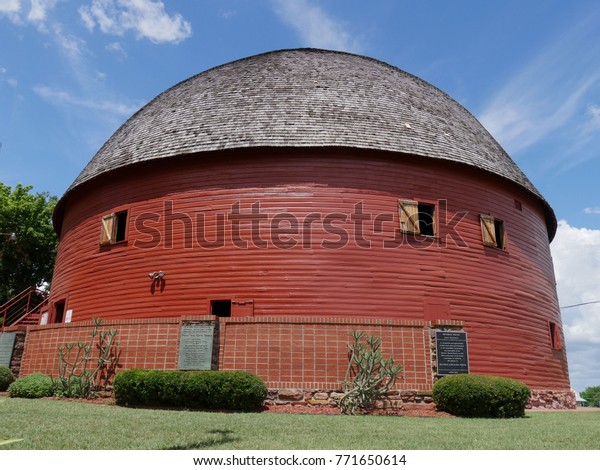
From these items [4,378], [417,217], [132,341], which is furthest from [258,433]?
[4,378]

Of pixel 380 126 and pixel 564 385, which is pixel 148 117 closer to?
pixel 380 126

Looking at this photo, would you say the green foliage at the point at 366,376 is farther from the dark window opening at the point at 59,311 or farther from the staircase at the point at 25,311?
the staircase at the point at 25,311

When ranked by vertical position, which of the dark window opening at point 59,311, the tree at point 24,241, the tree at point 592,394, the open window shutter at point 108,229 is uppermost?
the tree at point 24,241

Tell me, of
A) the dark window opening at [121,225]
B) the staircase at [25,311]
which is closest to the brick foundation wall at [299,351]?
the dark window opening at [121,225]

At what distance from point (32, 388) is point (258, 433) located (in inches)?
325

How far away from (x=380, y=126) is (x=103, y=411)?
1143 cm

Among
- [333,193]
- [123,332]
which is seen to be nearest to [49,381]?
[123,332]

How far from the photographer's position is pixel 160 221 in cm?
1598

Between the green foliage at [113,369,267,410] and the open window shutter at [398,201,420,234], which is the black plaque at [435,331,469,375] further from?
the green foliage at [113,369,267,410]

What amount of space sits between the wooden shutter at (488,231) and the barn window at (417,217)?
1.68 meters

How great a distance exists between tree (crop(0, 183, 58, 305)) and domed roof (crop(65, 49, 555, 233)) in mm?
13416

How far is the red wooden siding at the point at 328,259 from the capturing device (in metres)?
14.4

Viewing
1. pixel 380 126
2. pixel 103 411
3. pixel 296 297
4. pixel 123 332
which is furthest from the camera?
pixel 380 126

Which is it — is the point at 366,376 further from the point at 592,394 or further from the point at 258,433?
the point at 592,394
